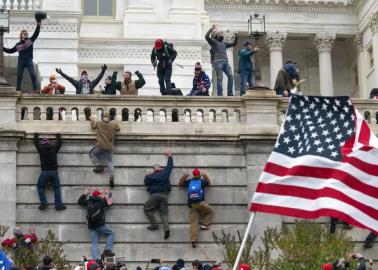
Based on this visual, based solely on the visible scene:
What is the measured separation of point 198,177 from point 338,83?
1566 inches

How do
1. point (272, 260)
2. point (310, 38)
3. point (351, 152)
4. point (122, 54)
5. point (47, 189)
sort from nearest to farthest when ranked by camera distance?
1. point (351, 152)
2. point (272, 260)
3. point (47, 189)
4. point (122, 54)
5. point (310, 38)

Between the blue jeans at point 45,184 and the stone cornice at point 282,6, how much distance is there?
36901 millimetres

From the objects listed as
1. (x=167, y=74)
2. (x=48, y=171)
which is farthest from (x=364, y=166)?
(x=167, y=74)

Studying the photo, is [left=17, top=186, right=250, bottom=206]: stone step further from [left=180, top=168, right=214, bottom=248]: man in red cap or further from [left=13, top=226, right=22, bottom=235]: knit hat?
[left=13, top=226, right=22, bottom=235]: knit hat

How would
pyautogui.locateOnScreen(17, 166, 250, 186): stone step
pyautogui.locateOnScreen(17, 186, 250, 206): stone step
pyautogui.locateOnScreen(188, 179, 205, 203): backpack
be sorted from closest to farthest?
pyautogui.locateOnScreen(188, 179, 205, 203): backpack → pyautogui.locateOnScreen(17, 186, 250, 206): stone step → pyautogui.locateOnScreen(17, 166, 250, 186): stone step

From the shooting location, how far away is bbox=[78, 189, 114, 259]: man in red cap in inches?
1166

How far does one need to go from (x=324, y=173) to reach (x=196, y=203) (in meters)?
9.86

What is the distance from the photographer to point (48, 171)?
3036 centimetres

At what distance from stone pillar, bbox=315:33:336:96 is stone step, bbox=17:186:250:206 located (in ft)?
114

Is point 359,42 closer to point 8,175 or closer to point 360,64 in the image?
point 360,64

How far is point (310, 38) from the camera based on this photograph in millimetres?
67812

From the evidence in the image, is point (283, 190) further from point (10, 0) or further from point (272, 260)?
point (10, 0)

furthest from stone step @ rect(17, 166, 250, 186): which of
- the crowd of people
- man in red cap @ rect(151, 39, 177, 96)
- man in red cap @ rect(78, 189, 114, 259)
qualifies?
man in red cap @ rect(151, 39, 177, 96)

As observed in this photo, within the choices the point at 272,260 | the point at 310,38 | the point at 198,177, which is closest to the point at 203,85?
the point at 198,177
